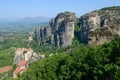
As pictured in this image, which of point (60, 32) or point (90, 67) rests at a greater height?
point (90, 67)

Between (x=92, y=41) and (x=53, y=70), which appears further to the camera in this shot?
(x=92, y=41)

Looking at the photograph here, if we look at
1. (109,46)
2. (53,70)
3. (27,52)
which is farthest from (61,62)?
(27,52)

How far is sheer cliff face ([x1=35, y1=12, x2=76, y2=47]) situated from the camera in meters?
93.0

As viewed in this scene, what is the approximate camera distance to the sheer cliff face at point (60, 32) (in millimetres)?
93000

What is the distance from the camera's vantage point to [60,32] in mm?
96750

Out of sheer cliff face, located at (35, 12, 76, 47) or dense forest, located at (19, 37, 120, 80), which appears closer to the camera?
dense forest, located at (19, 37, 120, 80)

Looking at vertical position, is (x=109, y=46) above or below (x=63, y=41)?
above

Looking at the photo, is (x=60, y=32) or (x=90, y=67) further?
(x=60, y=32)

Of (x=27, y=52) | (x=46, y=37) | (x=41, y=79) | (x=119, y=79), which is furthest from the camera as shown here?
(x=46, y=37)

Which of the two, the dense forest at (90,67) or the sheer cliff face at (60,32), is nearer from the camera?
the dense forest at (90,67)

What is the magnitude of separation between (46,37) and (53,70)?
79.1m

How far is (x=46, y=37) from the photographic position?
358 ft

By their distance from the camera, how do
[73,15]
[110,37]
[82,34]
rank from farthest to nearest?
[73,15], [82,34], [110,37]

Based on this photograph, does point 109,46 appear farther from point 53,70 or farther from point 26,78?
point 26,78
